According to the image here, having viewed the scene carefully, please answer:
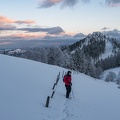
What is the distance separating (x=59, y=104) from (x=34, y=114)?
4540 millimetres

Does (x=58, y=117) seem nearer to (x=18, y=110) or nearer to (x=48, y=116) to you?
(x=48, y=116)

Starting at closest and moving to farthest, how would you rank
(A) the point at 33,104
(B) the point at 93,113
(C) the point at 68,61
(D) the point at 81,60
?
1. (A) the point at 33,104
2. (B) the point at 93,113
3. (D) the point at 81,60
4. (C) the point at 68,61

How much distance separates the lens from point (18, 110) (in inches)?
565

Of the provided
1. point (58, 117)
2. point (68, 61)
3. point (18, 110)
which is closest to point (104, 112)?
point (58, 117)

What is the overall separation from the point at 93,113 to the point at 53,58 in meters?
81.2

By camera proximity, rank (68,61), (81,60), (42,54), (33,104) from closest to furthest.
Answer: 1. (33,104)
2. (81,60)
3. (68,61)
4. (42,54)

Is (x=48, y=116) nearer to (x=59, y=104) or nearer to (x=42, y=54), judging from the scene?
(x=59, y=104)

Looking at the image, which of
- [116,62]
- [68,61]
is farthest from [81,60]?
[116,62]

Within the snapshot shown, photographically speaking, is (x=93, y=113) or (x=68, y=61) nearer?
(x=93, y=113)

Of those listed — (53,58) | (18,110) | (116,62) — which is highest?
(18,110)

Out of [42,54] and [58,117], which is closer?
[58,117]

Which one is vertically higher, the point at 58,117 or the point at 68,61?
the point at 58,117

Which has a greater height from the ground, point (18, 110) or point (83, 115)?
point (18, 110)

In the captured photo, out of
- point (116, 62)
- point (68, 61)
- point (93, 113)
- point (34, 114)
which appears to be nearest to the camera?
point (34, 114)
